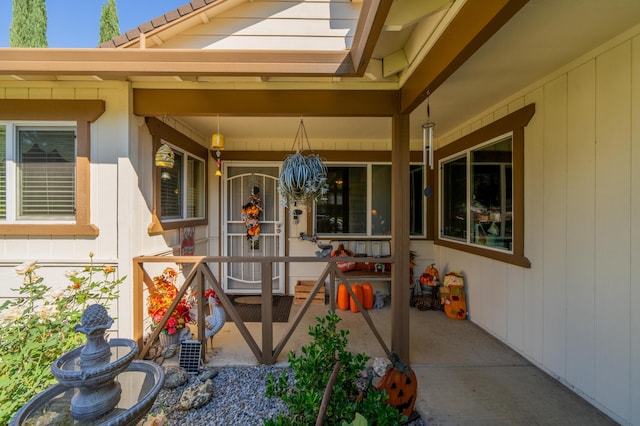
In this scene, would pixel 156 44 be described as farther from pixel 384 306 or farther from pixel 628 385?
pixel 628 385

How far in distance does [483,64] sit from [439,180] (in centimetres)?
233

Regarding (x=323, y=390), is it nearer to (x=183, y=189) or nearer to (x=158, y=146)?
(x=158, y=146)

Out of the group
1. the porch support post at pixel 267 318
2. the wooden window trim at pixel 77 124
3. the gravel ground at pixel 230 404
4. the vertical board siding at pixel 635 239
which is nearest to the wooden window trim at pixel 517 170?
the vertical board siding at pixel 635 239

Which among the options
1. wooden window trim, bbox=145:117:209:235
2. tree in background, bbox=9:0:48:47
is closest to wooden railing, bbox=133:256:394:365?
wooden window trim, bbox=145:117:209:235

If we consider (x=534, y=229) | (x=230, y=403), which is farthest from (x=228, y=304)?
(x=534, y=229)

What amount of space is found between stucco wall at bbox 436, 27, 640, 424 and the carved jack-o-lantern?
4.59 ft

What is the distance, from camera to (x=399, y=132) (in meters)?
2.44

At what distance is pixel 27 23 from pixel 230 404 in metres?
12.7

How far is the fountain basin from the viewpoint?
0.95m

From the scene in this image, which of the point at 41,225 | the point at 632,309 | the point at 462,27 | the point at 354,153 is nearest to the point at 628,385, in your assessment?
the point at 632,309

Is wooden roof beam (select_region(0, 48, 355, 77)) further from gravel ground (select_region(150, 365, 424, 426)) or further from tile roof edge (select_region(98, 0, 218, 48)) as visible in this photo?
gravel ground (select_region(150, 365, 424, 426))

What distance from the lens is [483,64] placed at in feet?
6.84

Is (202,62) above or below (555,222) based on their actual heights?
above

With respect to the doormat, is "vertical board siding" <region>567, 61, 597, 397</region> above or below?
above
